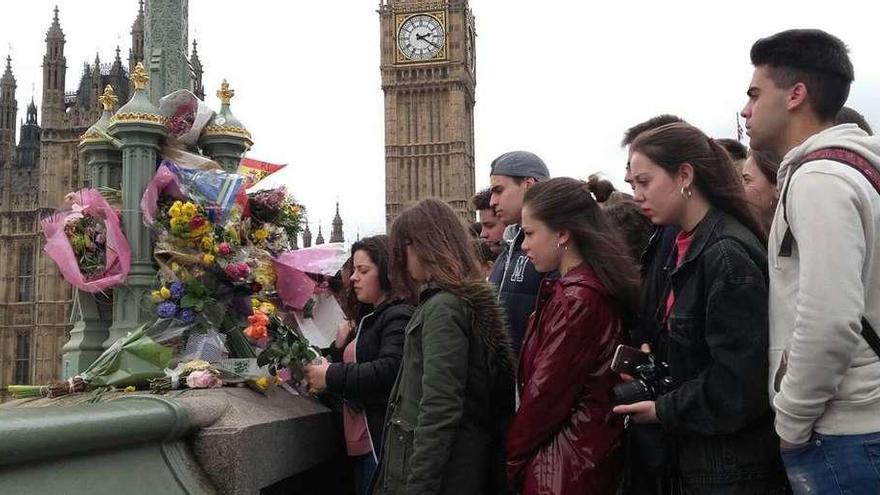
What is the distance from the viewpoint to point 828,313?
1.45 meters

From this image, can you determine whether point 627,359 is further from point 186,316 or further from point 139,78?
point 139,78

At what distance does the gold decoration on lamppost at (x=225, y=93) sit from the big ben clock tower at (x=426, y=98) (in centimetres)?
3194

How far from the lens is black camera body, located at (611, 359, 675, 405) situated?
1852 millimetres

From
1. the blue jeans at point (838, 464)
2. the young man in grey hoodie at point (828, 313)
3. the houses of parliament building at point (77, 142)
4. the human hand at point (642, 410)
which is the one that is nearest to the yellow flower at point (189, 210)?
the human hand at point (642, 410)

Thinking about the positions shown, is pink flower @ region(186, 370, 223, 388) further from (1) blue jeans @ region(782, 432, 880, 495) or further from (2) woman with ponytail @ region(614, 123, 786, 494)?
(1) blue jeans @ region(782, 432, 880, 495)

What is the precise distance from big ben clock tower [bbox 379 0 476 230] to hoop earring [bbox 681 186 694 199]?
33.4m

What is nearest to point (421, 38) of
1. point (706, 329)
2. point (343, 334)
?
point (343, 334)

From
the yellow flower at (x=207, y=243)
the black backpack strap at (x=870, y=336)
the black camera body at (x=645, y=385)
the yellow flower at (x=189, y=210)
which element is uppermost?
the yellow flower at (x=189, y=210)

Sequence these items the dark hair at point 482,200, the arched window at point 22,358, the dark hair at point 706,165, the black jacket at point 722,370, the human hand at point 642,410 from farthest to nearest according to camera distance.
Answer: the arched window at point 22,358
the dark hair at point 482,200
the dark hair at point 706,165
the human hand at point 642,410
the black jacket at point 722,370

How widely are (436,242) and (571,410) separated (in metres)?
0.63

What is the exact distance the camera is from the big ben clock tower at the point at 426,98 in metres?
35.9

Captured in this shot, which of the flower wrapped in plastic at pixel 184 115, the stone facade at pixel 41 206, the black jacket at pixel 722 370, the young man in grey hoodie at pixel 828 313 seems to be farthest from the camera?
the stone facade at pixel 41 206

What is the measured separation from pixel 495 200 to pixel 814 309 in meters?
1.46

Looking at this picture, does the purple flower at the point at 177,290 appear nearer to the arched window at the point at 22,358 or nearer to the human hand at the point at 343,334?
the human hand at the point at 343,334
